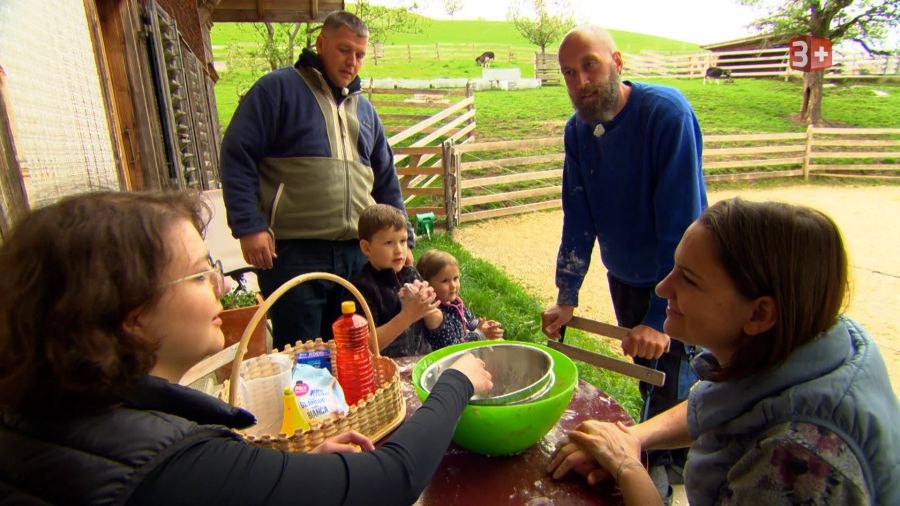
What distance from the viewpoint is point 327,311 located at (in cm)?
294

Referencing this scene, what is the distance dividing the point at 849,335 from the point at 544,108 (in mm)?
20786

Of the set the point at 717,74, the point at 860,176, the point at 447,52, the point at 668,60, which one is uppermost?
the point at 447,52

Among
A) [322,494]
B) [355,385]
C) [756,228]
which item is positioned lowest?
[355,385]

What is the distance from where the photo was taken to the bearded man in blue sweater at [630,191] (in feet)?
7.13

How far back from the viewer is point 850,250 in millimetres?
3938

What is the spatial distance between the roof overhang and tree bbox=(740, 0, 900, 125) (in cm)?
1813

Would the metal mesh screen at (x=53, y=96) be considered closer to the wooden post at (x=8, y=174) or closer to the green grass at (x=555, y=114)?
the wooden post at (x=8, y=174)

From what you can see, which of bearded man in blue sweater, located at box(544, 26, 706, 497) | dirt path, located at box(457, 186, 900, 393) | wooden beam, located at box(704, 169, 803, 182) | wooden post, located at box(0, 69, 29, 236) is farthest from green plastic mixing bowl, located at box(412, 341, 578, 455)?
wooden beam, located at box(704, 169, 803, 182)

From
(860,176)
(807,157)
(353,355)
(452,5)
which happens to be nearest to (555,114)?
(807,157)

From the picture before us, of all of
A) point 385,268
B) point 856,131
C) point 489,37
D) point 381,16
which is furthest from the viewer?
point 489,37

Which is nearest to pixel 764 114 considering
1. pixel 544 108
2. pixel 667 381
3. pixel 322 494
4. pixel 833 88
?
pixel 833 88

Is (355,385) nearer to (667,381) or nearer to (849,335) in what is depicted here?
(849,335)

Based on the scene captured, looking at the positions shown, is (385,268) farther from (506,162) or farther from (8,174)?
(506,162)

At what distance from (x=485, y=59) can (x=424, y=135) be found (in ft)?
84.5
